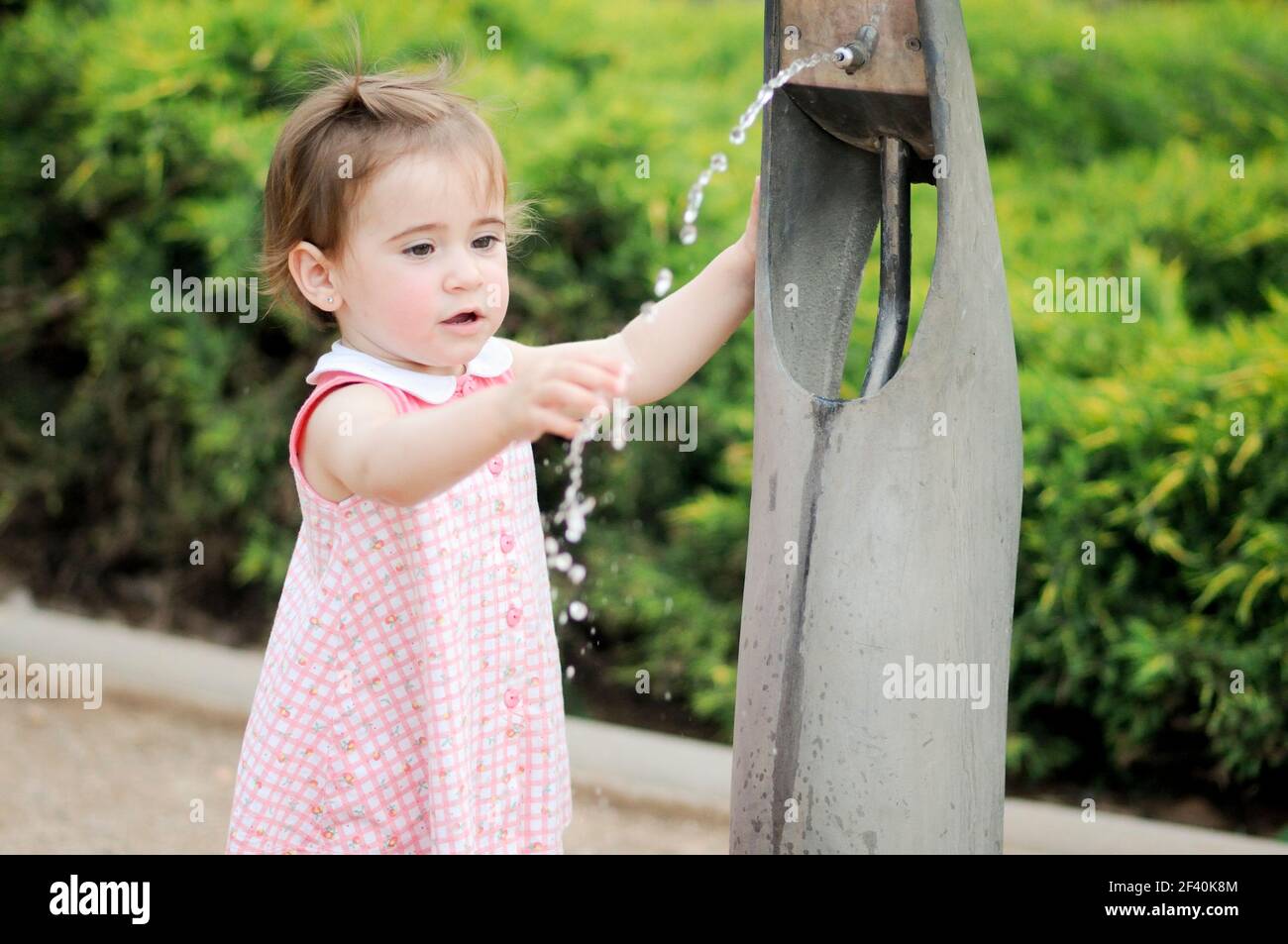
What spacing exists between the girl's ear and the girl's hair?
0.02 metres

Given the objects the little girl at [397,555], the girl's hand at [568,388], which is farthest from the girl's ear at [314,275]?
the girl's hand at [568,388]

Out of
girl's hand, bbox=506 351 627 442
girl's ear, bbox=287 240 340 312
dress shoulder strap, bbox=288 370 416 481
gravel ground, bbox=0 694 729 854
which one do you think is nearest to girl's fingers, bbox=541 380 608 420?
girl's hand, bbox=506 351 627 442

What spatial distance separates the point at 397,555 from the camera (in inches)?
84.0

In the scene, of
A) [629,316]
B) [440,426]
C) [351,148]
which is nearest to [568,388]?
[440,426]

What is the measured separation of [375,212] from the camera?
211 centimetres

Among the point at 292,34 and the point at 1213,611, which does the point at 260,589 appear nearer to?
the point at 292,34

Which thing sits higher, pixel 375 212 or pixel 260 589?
pixel 375 212

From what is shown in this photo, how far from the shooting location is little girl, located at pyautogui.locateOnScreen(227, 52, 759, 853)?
2.10 meters

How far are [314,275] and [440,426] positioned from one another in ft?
1.51

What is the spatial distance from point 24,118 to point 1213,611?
151 inches

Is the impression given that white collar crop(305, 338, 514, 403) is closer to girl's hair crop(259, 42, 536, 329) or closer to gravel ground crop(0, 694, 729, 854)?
girl's hair crop(259, 42, 536, 329)

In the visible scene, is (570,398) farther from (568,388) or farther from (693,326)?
(693,326)

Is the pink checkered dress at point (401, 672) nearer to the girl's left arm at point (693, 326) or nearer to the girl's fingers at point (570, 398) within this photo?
the girl's left arm at point (693, 326)

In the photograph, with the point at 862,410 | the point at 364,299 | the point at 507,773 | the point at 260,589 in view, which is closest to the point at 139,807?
the point at 260,589
